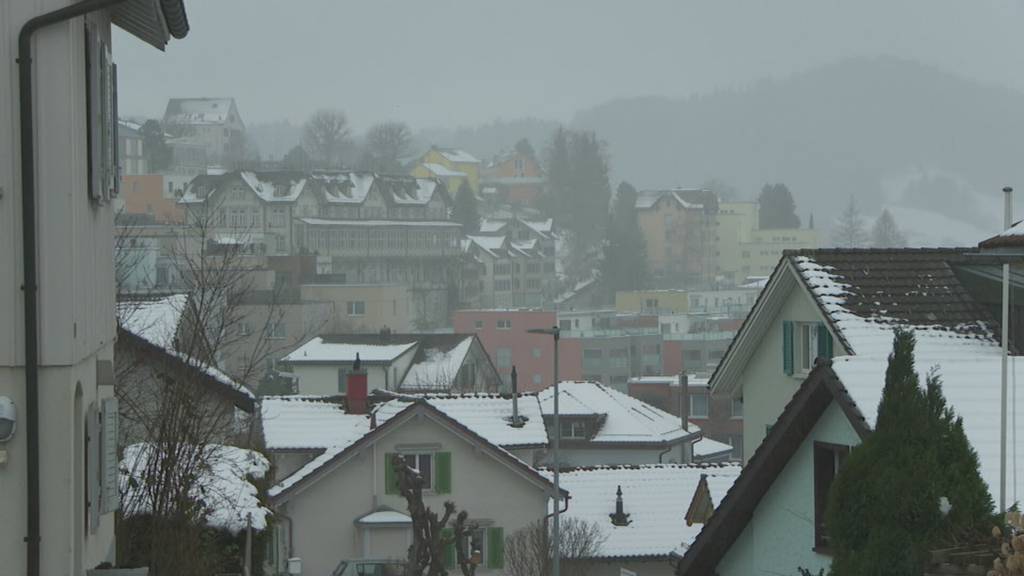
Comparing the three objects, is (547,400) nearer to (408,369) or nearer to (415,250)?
(408,369)

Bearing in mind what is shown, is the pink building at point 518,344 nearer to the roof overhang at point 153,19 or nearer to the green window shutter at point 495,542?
the green window shutter at point 495,542

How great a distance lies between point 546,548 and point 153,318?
9.64 metres

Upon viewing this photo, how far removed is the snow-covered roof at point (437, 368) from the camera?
80.6 metres

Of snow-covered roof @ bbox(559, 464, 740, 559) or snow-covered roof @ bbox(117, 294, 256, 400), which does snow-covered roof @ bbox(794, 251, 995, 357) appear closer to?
snow-covered roof @ bbox(117, 294, 256, 400)

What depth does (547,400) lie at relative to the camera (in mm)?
56438

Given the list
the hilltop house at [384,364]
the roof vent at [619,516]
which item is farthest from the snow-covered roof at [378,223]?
A: the roof vent at [619,516]

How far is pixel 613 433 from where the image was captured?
181 ft

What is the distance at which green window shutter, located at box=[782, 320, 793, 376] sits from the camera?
19.8 meters

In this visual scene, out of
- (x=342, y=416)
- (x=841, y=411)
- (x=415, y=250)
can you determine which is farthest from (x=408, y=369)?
(x=415, y=250)

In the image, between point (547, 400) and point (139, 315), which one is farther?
point (547, 400)

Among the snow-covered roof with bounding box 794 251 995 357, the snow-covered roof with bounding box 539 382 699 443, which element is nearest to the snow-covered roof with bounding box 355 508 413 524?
the snow-covered roof with bounding box 794 251 995 357

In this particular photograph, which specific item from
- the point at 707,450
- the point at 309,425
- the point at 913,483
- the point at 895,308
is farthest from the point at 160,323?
the point at 707,450

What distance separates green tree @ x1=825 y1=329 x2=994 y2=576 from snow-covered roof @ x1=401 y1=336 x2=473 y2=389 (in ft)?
230

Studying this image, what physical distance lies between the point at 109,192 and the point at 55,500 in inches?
78.1
